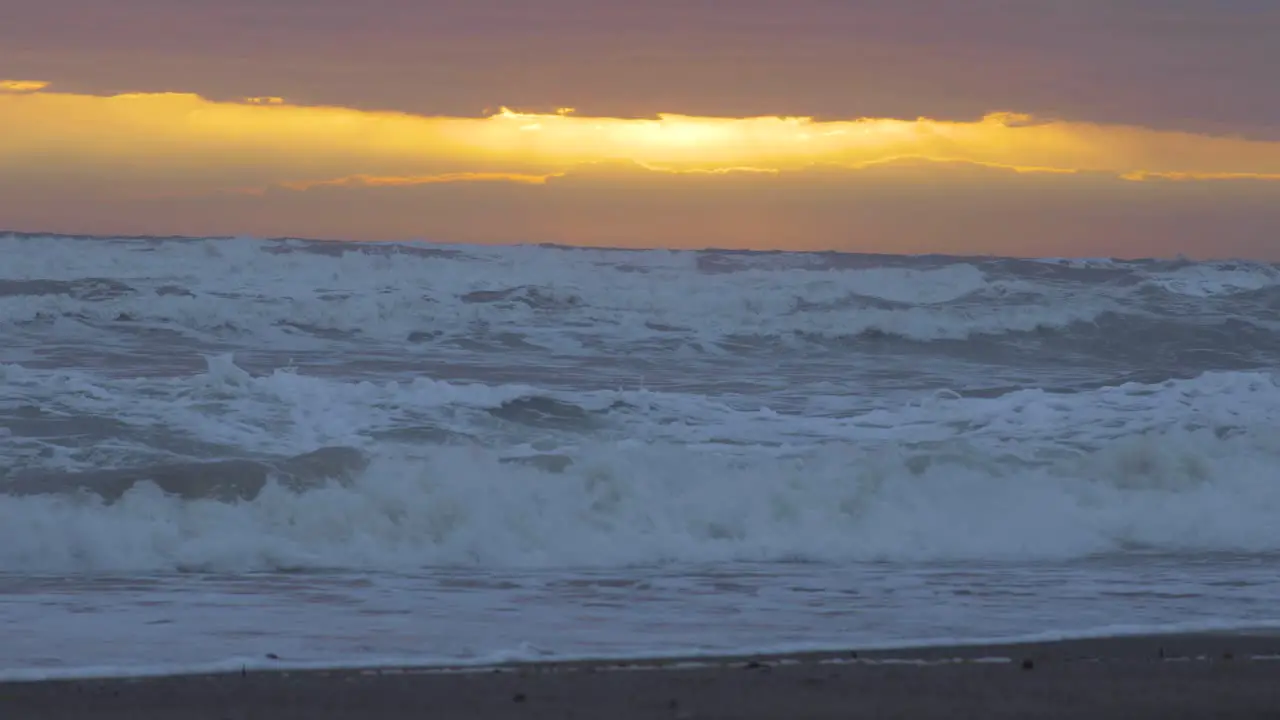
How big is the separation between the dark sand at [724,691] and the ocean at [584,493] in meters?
0.34

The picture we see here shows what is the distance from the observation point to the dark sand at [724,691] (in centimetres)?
509

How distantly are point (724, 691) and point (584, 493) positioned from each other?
→ 4.89 m

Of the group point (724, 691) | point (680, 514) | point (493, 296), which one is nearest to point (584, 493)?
point (680, 514)

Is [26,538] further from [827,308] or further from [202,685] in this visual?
[827,308]

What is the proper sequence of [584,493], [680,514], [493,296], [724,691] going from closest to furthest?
[724,691] → [680,514] → [584,493] → [493,296]

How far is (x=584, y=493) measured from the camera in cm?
1018

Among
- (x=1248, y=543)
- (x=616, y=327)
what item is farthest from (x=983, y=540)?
(x=616, y=327)

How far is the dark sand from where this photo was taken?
5094mm

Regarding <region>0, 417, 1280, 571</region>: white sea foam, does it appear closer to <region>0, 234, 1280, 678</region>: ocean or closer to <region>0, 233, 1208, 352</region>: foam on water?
<region>0, 234, 1280, 678</region>: ocean

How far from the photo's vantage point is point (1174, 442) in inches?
468

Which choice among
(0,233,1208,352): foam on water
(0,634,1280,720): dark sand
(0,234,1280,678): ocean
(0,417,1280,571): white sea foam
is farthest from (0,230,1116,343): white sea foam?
(0,634,1280,720): dark sand

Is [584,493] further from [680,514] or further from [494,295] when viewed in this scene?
[494,295]

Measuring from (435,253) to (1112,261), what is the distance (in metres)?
16.3

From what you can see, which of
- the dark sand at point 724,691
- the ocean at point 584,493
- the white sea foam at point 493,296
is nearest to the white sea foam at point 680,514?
the ocean at point 584,493
